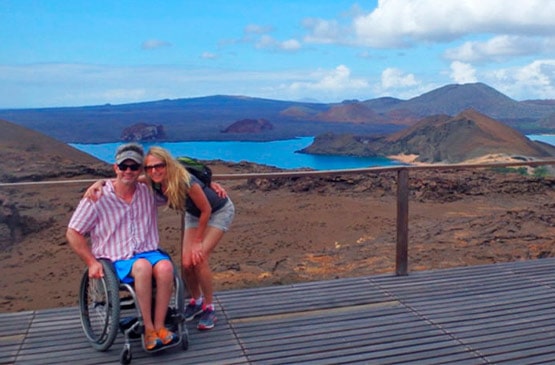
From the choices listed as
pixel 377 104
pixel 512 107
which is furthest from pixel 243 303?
pixel 377 104

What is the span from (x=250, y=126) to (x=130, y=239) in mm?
18655

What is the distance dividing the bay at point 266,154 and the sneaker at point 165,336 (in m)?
12.0

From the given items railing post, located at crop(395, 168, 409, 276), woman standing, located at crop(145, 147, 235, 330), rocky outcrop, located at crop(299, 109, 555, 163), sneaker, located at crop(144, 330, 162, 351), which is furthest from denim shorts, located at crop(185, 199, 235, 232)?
rocky outcrop, located at crop(299, 109, 555, 163)

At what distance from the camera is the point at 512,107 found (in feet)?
85.7

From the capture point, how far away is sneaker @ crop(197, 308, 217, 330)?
11.3ft

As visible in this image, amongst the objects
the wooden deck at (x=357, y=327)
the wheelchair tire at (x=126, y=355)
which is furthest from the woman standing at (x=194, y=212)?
the wheelchair tire at (x=126, y=355)

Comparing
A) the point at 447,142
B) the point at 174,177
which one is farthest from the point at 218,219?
the point at 447,142

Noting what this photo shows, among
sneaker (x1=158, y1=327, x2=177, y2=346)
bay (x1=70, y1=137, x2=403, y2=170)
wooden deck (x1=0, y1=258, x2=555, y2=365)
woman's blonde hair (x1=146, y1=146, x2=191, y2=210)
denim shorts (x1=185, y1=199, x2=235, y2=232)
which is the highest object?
woman's blonde hair (x1=146, y1=146, x2=191, y2=210)

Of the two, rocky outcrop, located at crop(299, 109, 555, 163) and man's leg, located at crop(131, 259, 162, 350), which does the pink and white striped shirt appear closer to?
man's leg, located at crop(131, 259, 162, 350)

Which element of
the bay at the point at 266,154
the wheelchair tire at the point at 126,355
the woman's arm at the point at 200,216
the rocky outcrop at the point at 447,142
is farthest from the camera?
the rocky outcrop at the point at 447,142

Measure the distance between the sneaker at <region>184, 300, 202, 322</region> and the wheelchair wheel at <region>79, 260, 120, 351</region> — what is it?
462 mm

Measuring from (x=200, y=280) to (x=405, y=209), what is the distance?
1.61 meters

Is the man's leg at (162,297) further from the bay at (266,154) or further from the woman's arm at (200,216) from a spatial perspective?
the bay at (266,154)

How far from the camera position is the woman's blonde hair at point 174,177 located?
3229 millimetres
